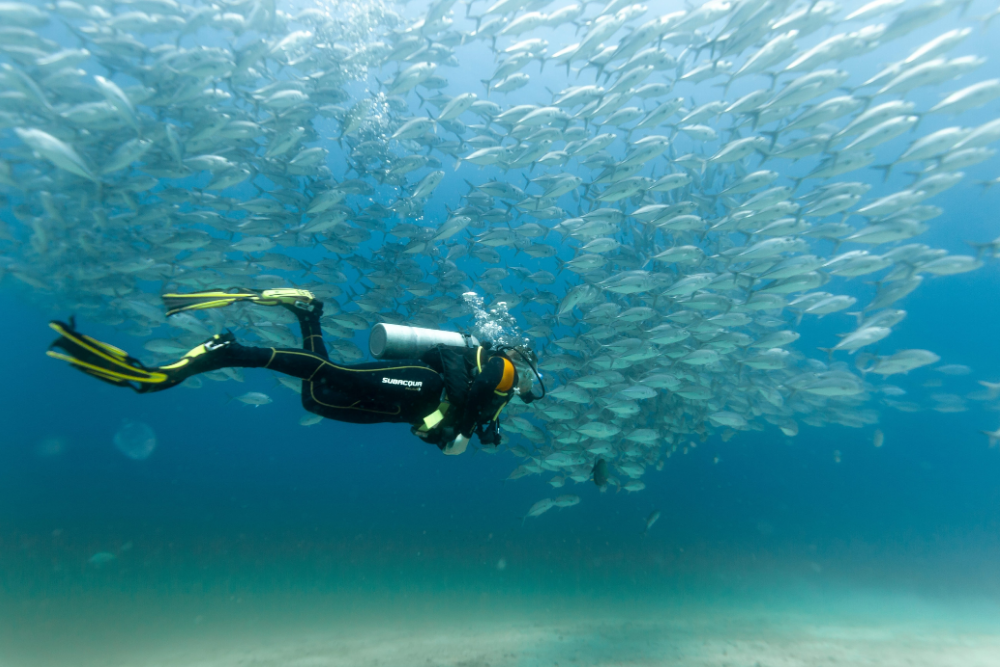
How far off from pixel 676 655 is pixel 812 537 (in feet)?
88.7

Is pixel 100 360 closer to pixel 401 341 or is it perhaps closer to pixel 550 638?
pixel 401 341

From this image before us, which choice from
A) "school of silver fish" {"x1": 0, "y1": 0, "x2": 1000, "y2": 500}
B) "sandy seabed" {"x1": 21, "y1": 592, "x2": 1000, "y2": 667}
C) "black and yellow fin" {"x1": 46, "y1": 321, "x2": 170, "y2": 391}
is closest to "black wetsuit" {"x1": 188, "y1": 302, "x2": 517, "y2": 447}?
"black and yellow fin" {"x1": 46, "y1": 321, "x2": 170, "y2": 391}

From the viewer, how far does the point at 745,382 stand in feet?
32.4

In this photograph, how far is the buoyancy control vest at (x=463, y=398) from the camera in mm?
3230

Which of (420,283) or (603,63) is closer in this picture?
(603,63)

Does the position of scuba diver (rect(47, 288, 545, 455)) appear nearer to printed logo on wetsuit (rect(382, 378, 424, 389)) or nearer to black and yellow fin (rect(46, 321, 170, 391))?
printed logo on wetsuit (rect(382, 378, 424, 389))

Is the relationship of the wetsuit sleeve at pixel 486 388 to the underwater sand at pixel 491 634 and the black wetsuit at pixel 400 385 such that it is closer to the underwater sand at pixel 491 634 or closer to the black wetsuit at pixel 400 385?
the black wetsuit at pixel 400 385

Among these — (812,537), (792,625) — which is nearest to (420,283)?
(792,625)

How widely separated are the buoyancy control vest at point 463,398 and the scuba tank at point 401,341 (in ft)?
0.38

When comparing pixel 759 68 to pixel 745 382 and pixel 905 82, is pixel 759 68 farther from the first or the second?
pixel 745 382

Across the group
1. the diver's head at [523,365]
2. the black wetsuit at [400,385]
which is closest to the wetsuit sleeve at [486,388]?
the black wetsuit at [400,385]

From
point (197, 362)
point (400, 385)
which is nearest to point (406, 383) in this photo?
point (400, 385)

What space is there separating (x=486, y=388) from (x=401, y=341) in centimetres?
89

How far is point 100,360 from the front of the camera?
2467 mm
